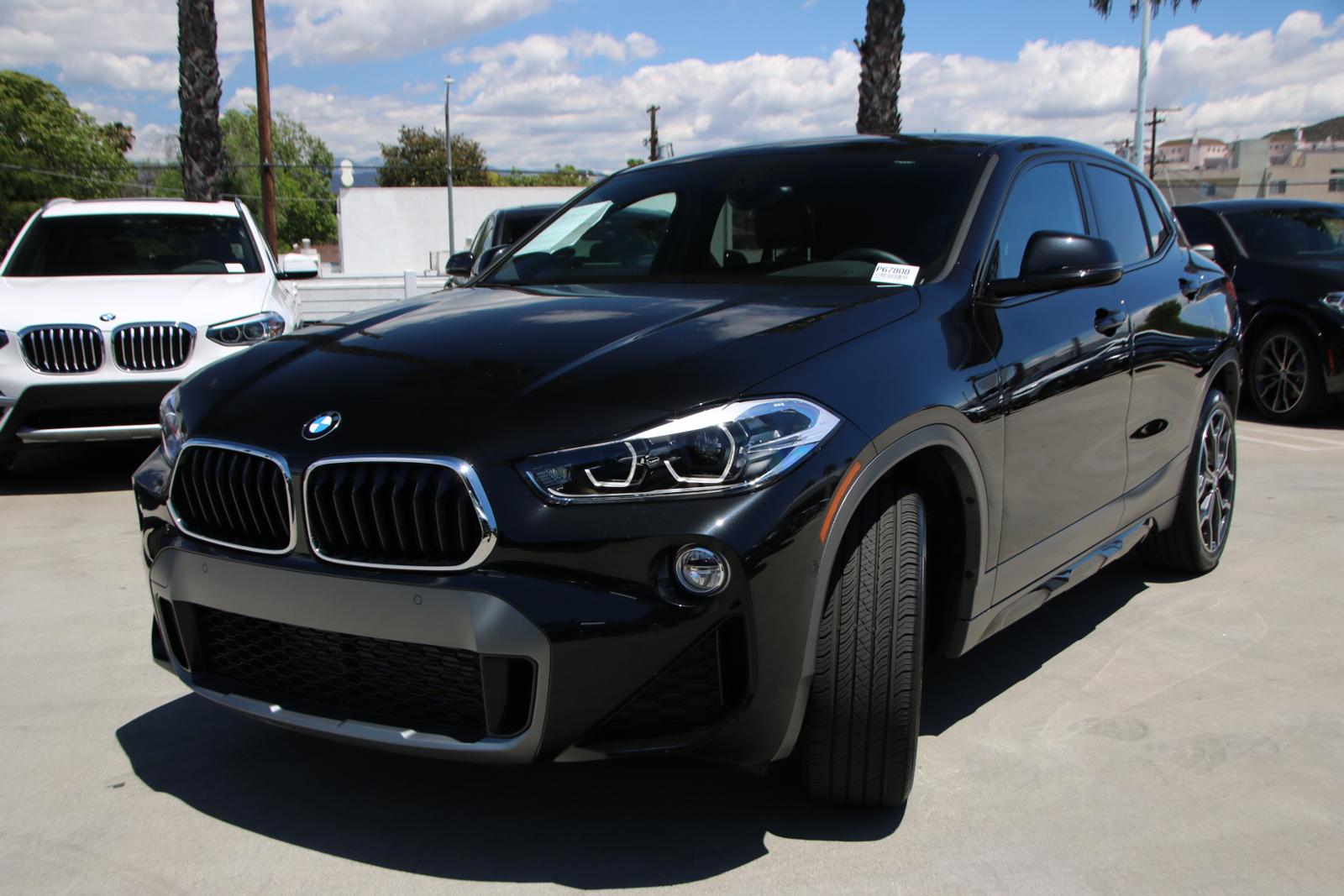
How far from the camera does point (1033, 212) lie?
3852 millimetres

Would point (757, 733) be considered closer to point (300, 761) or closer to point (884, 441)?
point (884, 441)

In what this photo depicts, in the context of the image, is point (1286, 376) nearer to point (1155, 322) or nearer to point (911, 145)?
point (1155, 322)

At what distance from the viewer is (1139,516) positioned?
435 cm

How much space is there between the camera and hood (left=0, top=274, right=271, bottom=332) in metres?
6.91

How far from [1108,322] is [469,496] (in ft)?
7.74

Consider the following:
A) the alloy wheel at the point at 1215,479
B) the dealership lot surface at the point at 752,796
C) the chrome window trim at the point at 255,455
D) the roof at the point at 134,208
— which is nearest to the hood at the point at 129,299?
the roof at the point at 134,208

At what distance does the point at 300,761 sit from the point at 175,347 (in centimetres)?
433

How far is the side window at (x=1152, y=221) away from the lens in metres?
4.77

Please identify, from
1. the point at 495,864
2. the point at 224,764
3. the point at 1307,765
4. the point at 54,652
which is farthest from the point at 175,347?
the point at 1307,765

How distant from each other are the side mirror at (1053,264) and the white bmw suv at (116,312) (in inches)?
166

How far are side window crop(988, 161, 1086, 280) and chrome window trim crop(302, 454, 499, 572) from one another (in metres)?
1.69

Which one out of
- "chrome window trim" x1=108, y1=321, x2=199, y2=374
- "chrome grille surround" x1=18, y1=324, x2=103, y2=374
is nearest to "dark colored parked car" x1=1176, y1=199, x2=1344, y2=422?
"chrome window trim" x1=108, y1=321, x2=199, y2=374

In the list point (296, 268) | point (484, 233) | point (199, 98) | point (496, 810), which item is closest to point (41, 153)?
point (199, 98)

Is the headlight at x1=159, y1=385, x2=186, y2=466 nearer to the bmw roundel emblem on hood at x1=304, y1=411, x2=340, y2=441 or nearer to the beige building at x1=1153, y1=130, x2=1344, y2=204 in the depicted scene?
the bmw roundel emblem on hood at x1=304, y1=411, x2=340, y2=441
